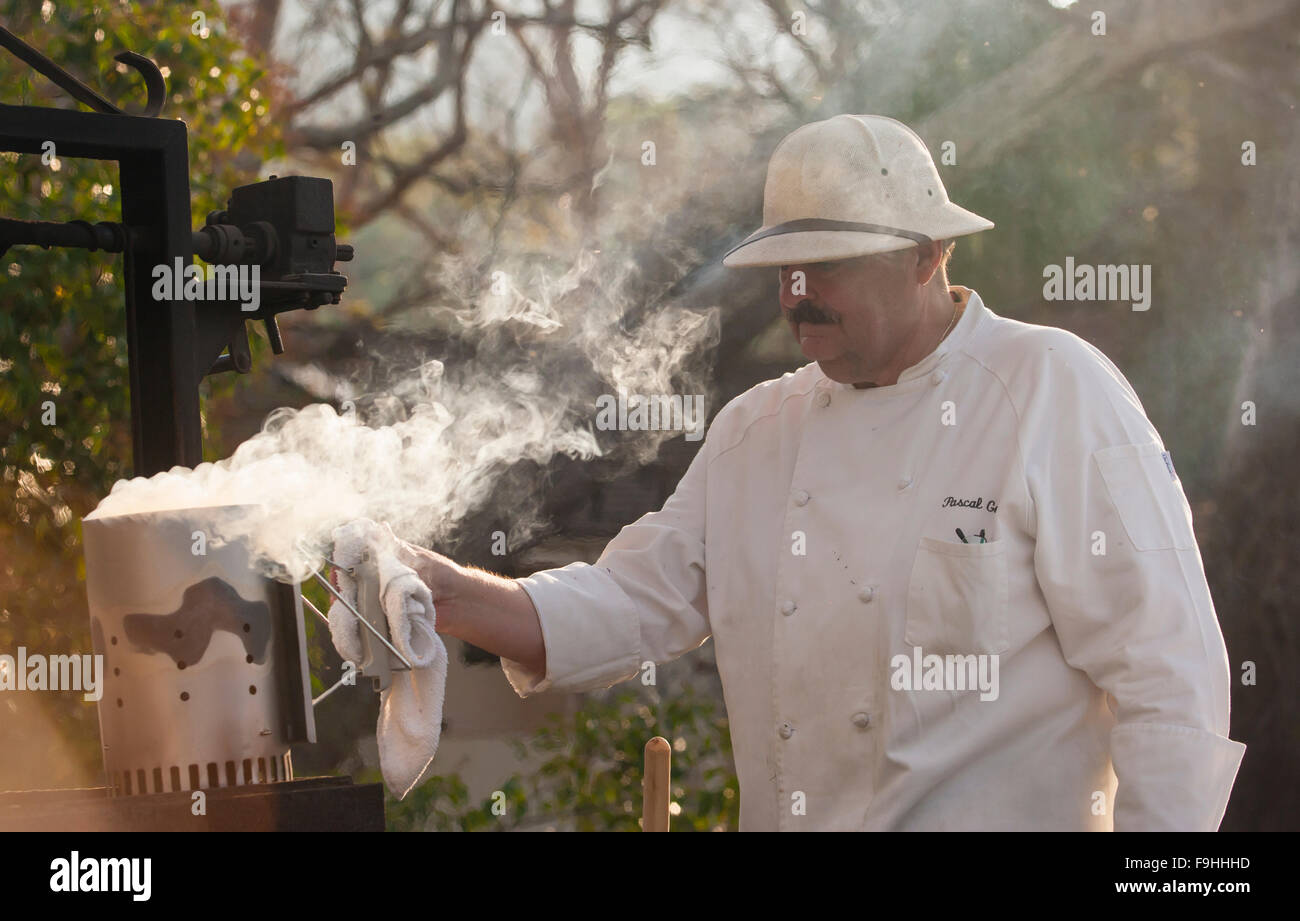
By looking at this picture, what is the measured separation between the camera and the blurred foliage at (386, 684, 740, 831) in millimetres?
→ 5293

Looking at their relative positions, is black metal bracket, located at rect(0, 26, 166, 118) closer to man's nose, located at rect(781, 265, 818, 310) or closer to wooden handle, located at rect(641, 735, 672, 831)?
man's nose, located at rect(781, 265, 818, 310)

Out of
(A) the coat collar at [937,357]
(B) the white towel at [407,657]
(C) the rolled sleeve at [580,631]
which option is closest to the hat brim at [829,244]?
(A) the coat collar at [937,357]

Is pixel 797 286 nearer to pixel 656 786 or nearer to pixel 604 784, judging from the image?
pixel 656 786

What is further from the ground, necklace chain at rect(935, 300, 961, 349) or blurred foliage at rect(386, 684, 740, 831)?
necklace chain at rect(935, 300, 961, 349)

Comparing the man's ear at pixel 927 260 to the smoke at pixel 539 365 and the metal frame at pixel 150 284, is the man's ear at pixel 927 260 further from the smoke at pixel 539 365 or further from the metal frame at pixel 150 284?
the smoke at pixel 539 365

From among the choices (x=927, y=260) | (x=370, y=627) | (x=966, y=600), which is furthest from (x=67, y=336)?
(x=966, y=600)

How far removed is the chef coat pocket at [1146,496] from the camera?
2402 mm

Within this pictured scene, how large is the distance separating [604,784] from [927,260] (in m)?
3.20

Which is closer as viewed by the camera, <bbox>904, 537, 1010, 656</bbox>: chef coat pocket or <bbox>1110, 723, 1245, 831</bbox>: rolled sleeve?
<bbox>1110, 723, 1245, 831</bbox>: rolled sleeve

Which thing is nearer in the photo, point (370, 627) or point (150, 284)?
point (370, 627)

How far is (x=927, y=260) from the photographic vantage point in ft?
9.07

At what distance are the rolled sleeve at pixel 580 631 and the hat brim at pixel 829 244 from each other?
0.80 m

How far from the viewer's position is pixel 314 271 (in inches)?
98.3

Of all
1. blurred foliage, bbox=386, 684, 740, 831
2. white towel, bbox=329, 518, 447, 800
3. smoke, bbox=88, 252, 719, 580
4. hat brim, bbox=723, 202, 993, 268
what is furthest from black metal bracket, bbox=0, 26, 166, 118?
blurred foliage, bbox=386, 684, 740, 831
